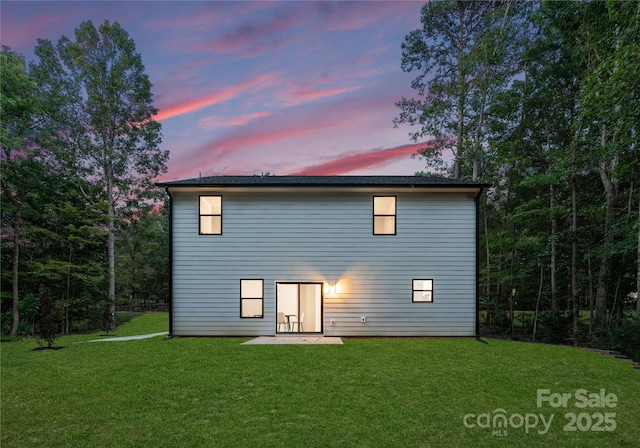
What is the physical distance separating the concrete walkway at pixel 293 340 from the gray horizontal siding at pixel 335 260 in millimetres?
Result: 333

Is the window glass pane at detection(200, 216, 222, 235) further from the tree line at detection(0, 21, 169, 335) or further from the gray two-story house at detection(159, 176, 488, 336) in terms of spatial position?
the tree line at detection(0, 21, 169, 335)

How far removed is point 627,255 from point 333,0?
1438 centimetres

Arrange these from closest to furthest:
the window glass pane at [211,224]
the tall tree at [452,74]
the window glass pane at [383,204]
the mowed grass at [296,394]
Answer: the mowed grass at [296,394] < the window glass pane at [211,224] < the window glass pane at [383,204] < the tall tree at [452,74]

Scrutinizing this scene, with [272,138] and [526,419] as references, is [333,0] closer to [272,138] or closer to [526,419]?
[272,138]

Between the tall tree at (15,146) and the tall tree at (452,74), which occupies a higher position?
the tall tree at (452,74)

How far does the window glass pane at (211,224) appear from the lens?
9734 millimetres

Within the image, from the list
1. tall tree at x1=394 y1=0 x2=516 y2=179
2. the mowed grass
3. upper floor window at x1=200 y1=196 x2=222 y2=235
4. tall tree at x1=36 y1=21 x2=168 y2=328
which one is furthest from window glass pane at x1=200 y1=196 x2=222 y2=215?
tall tree at x1=394 y1=0 x2=516 y2=179

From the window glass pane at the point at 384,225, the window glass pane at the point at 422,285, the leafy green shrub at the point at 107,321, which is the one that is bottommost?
the leafy green shrub at the point at 107,321

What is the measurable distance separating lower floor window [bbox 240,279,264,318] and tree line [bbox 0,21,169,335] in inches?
280

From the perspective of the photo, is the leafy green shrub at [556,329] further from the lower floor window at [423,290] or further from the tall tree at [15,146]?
the tall tree at [15,146]

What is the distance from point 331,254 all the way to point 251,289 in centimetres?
290

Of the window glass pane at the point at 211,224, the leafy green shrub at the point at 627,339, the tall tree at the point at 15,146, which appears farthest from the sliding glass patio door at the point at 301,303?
the tall tree at the point at 15,146

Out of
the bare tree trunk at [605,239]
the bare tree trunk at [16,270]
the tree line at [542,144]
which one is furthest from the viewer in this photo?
the bare tree trunk at [16,270]

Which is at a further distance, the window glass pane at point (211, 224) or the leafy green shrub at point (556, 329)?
the leafy green shrub at point (556, 329)
